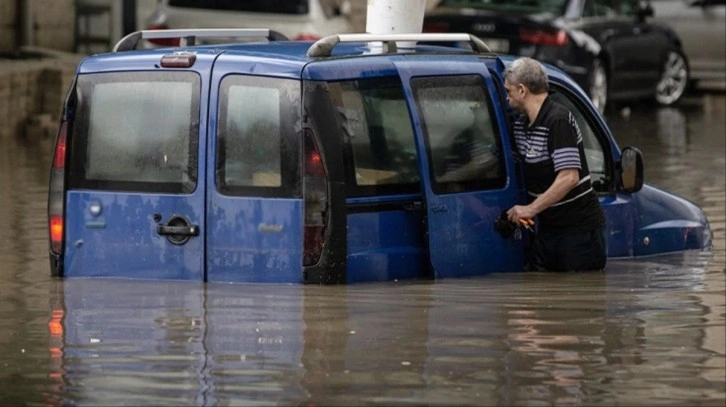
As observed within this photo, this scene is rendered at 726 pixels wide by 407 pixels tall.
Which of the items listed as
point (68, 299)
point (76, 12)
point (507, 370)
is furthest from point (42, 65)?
point (507, 370)

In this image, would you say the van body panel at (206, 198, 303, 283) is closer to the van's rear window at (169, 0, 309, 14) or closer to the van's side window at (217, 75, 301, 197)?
the van's side window at (217, 75, 301, 197)

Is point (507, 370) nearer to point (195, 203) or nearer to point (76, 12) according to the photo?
point (195, 203)

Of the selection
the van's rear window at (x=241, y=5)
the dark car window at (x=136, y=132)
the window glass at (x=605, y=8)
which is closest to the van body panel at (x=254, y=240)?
the dark car window at (x=136, y=132)

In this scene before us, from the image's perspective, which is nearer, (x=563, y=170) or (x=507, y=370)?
(x=507, y=370)

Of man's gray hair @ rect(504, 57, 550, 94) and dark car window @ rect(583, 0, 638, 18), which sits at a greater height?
man's gray hair @ rect(504, 57, 550, 94)

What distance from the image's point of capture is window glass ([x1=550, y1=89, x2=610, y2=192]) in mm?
10953

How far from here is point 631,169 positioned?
10.9 meters

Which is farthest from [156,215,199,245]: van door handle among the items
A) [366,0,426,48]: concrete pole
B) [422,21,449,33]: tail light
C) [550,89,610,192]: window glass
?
[422,21,449,33]: tail light

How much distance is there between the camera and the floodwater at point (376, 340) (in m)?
7.77

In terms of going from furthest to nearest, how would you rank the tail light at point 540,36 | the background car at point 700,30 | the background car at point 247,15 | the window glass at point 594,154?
the background car at point 700,30 → the tail light at point 540,36 → the background car at point 247,15 → the window glass at point 594,154

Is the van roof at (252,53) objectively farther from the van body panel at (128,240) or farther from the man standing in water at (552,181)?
the van body panel at (128,240)

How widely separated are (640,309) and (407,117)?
138 cm

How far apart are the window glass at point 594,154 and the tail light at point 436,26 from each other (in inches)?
457

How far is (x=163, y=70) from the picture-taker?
9.57 metres
